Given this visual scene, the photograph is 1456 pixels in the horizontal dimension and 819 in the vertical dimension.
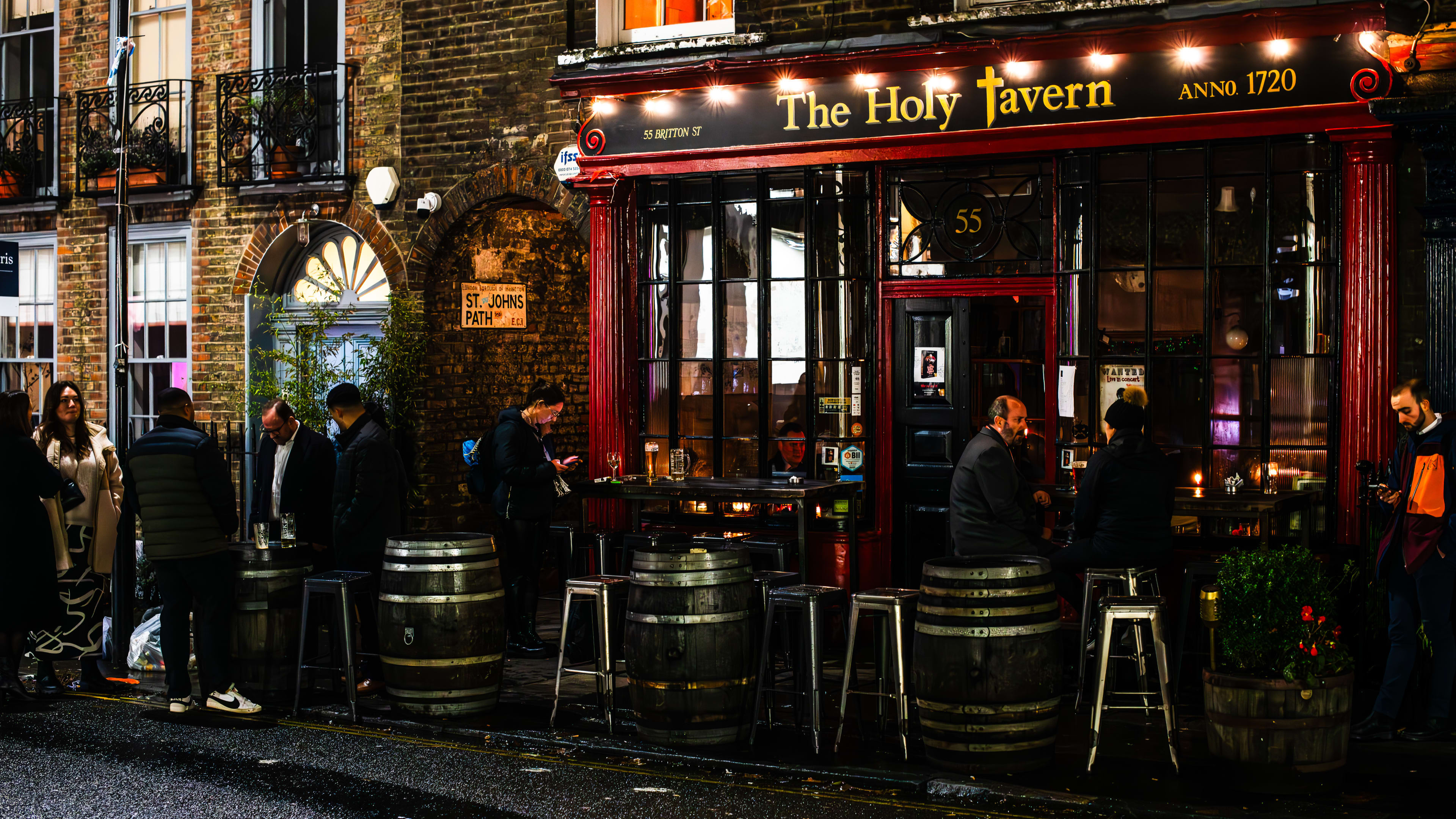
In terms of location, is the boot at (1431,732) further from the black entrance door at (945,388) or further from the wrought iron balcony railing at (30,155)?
the wrought iron balcony railing at (30,155)

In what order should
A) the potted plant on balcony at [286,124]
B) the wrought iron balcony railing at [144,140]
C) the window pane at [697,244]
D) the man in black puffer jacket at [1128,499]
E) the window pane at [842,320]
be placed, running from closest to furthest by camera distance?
the man in black puffer jacket at [1128,499] → the window pane at [842,320] → the window pane at [697,244] → the potted plant on balcony at [286,124] → the wrought iron balcony railing at [144,140]

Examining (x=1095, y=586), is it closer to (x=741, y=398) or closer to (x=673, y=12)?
(x=741, y=398)

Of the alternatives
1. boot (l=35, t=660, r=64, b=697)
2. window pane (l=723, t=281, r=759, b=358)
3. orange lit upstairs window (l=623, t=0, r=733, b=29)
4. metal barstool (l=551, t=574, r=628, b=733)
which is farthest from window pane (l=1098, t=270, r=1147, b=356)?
boot (l=35, t=660, r=64, b=697)

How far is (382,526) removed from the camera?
8719 millimetres

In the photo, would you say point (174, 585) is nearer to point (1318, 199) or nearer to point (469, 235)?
point (469, 235)

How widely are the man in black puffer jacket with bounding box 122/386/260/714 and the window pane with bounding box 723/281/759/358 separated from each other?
386 cm

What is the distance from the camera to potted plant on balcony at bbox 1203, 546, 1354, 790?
6504 millimetres

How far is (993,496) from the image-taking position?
7.91 m

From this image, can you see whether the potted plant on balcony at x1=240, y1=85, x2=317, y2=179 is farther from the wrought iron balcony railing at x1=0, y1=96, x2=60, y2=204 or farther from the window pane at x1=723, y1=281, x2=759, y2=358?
the window pane at x1=723, y1=281, x2=759, y2=358

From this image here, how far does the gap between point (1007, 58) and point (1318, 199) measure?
2168mm

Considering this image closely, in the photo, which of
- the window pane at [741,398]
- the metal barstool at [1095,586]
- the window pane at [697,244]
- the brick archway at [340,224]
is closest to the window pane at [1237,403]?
the metal barstool at [1095,586]

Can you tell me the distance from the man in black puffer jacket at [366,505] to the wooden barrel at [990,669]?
3.49 m

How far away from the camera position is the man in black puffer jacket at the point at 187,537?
8.04 meters

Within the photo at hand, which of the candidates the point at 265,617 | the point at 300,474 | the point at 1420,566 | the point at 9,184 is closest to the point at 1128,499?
the point at 1420,566
